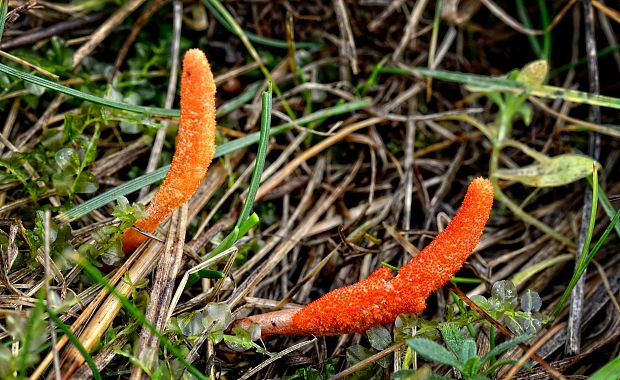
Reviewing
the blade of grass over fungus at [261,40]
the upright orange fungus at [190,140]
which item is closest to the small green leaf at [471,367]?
the upright orange fungus at [190,140]

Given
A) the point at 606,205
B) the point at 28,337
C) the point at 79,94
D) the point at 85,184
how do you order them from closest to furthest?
1. the point at 28,337
2. the point at 79,94
3. the point at 85,184
4. the point at 606,205

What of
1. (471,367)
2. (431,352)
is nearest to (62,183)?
(431,352)

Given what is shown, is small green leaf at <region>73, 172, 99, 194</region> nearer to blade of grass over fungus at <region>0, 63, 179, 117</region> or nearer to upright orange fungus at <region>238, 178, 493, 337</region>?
blade of grass over fungus at <region>0, 63, 179, 117</region>

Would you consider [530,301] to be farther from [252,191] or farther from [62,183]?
[62,183]

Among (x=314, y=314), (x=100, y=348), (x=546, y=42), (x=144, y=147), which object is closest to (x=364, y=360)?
(x=314, y=314)

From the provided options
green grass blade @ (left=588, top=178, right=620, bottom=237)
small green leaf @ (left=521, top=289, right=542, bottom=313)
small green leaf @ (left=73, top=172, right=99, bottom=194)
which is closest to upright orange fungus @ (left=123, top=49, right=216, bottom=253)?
small green leaf @ (left=73, top=172, right=99, bottom=194)

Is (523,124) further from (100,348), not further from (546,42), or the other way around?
(100,348)

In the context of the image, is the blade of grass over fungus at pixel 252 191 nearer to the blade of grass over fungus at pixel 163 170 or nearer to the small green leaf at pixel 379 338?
the blade of grass over fungus at pixel 163 170
